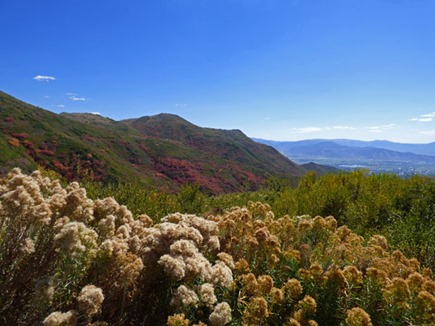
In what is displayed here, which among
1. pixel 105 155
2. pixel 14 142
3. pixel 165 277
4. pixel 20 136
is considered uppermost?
pixel 20 136

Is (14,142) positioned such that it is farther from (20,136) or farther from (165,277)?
(165,277)

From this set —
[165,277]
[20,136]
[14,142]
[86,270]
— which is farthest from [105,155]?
[165,277]

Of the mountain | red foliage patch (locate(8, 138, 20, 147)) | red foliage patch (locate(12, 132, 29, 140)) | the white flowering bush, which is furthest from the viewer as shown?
red foliage patch (locate(12, 132, 29, 140))

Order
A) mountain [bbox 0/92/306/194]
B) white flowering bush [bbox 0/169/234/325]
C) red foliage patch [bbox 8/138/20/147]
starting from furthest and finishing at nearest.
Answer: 1. mountain [bbox 0/92/306/194]
2. red foliage patch [bbox 8/138/20/147]
3. white flowering bush [bbox 0/169/234/325]

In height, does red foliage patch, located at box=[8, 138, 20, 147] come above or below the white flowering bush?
above

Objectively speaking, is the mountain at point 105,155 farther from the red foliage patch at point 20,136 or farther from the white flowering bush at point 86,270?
the white flowering bush at point 86,270

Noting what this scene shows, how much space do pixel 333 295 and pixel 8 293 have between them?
2.73 m

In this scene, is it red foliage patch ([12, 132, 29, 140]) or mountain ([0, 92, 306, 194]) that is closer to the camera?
mountain ([0, 92, 306, 194])

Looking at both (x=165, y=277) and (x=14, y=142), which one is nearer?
(x=165, y=277)

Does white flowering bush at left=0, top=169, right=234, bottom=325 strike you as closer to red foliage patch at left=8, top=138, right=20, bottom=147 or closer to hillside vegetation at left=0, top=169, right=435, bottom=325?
hillside vegetation at left=0, top=169, right=435, bottom=325

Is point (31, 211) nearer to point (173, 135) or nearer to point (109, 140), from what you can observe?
point (109, 140)

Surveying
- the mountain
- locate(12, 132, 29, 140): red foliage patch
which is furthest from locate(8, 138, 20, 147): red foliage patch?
locate(12, 132, 29, 140): red foliage patch

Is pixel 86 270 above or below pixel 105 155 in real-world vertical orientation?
above

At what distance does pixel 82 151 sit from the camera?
6512 centimetres
